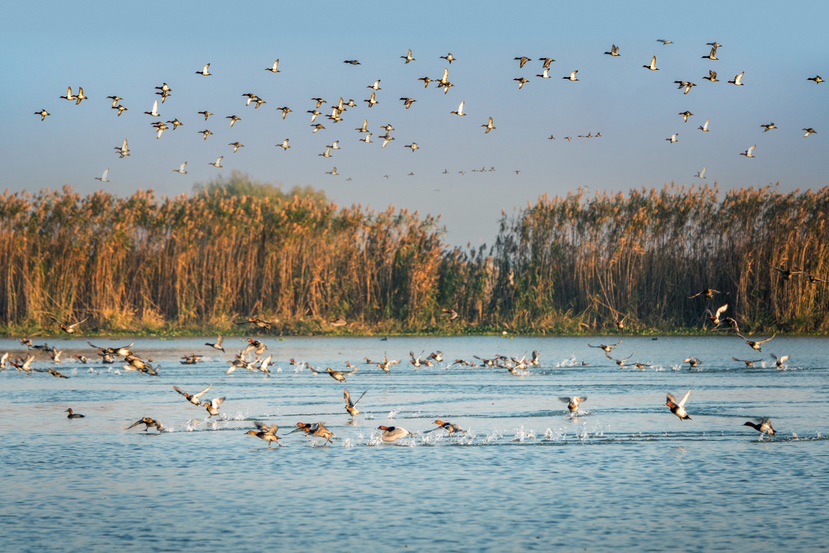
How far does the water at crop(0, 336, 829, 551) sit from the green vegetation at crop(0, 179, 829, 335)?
14.5m

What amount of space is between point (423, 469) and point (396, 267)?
31.5m

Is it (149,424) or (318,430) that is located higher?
(318,430)

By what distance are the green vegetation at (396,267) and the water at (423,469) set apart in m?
14.5

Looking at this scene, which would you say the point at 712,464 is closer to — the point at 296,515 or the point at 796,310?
the point at 296,515

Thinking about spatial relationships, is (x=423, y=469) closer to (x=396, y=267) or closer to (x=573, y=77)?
(x=573, y=77)

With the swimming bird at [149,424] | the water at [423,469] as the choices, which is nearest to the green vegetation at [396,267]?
the water at [423,469]

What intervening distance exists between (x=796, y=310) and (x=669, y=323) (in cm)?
477

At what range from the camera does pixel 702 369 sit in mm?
34469

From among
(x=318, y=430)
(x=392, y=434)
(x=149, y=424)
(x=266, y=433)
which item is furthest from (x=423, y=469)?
(x=149, y=424)

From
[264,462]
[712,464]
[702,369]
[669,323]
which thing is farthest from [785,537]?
[669,323]

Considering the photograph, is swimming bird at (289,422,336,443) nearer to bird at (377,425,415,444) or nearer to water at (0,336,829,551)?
water at (0,336,829,551)

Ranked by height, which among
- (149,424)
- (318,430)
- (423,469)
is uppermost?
(318,430)

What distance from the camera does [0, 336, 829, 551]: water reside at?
12.0 m

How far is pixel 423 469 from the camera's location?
1619 cm
